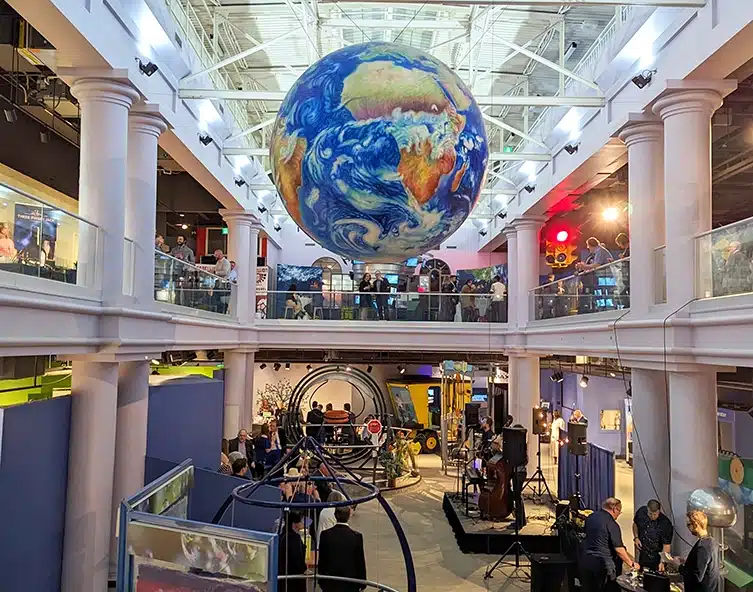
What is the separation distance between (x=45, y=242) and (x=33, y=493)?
8.73 feet

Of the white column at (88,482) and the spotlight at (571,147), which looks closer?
the white column at (88,482)

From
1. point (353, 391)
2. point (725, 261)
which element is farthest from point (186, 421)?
point (353, 391)

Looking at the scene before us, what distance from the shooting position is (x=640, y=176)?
31.6 feet

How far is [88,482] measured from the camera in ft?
27.1

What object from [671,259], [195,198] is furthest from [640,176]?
[195,198]

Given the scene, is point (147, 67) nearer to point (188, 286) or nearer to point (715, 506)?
point (188, 286)

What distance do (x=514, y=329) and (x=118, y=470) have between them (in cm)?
1019

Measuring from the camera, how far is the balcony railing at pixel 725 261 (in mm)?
6984

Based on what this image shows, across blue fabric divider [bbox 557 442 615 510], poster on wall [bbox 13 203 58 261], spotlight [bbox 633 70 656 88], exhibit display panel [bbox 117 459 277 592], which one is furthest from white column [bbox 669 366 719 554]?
poster on wall [bbox 13 203 58 261]

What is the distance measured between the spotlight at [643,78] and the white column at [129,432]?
24.7 ft

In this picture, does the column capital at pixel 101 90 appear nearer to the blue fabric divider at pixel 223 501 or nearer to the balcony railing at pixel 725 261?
the blue fabric divider at pixel 223 501

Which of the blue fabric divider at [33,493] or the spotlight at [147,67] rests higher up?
the spotlight at [147,67]

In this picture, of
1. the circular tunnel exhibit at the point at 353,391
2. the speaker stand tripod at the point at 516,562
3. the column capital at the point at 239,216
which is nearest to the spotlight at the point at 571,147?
the speaker stand tripod at the point at 516,562

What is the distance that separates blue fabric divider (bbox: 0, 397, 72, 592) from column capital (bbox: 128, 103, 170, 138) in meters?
3.75
